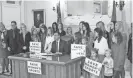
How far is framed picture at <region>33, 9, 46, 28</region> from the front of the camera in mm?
9578

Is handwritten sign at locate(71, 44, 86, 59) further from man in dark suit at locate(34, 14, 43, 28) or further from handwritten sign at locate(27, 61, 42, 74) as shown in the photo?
man in dark suit at locate(34, 14, 43, 28)

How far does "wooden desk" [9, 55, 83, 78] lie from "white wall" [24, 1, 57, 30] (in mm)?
5123

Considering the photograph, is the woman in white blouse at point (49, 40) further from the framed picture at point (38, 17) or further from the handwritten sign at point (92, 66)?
the framed picture at point (38, 17)

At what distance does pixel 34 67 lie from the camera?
412 centimetres

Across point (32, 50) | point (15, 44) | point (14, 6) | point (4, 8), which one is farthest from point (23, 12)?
point (32, 50)

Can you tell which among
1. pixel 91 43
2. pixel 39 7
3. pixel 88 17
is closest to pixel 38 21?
pixel 39 7

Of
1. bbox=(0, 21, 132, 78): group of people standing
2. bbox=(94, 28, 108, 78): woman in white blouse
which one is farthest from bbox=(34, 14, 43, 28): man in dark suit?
bbox=(94, 28, 108, 78): woman in white blouse

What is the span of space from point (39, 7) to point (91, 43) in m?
5.25

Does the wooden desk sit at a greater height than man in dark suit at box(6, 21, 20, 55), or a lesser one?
lesser

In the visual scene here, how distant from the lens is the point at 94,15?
8383mm

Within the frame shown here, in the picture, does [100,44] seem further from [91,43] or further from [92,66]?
[92,66]

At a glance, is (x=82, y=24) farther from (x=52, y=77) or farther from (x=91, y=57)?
(x=52, y=77)

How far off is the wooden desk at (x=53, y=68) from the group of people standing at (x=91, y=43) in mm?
396

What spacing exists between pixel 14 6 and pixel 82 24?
5035 mm
